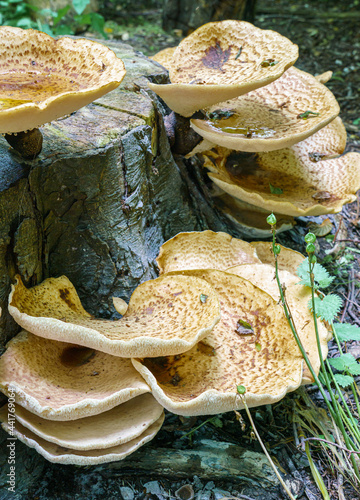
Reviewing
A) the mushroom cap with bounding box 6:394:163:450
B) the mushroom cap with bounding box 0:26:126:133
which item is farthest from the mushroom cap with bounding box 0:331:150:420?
the mushroom cap with bounding box 0:26:126:133

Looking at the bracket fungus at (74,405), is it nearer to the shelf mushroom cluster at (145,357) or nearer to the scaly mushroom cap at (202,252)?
the shelf mushroom cluster at (145,357)

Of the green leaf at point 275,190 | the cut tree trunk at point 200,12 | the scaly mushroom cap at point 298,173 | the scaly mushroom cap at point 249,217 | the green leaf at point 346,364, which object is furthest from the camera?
the cut tree trunk at point 200,12

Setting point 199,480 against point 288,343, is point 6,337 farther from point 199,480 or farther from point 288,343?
point 288,343

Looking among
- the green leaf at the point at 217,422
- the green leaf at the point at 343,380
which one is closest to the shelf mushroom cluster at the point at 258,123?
the green leaf at the point at 343,380

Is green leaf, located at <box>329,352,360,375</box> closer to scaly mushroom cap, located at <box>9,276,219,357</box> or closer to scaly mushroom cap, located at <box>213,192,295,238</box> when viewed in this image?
scaly mushroom cap, located at <box>9,276,219,357</box>

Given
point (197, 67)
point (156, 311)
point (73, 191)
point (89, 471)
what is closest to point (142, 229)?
point (73, 191)
